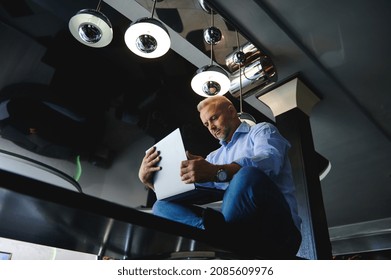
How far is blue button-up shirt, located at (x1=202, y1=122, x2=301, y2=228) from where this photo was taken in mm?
1291

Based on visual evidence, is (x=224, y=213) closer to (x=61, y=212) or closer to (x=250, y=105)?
(x=61, y=212)

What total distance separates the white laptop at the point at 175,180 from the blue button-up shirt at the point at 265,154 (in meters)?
0.19

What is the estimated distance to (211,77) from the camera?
7.15ft

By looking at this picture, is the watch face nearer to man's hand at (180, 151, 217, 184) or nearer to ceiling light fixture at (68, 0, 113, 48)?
man's hand at (180, 151, 217, 184)

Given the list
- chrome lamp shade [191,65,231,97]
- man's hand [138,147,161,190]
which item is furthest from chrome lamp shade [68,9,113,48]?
man's hand [138,147,161,190]

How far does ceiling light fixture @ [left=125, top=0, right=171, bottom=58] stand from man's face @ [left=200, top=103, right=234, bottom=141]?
1.89ft

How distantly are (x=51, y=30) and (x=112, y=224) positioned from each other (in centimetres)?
287

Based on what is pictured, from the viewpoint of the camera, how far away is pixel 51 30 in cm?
315

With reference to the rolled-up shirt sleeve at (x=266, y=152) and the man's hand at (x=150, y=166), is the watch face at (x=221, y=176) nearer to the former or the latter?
the rolled-up shirt sleeve at (x=266, y=152)

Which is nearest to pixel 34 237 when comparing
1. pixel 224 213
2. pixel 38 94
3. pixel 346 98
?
pixel 224 213

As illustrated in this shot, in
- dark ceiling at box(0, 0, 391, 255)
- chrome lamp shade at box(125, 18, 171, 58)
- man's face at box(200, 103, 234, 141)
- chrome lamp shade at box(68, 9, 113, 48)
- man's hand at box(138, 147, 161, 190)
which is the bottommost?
man's hand at box(138, 147, 161, 190)

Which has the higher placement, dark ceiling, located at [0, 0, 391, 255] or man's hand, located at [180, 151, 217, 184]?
dark ceiling, located at [0, 0, 391, 255]

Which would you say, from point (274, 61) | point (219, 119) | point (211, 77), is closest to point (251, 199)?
→ point (219, 119)
